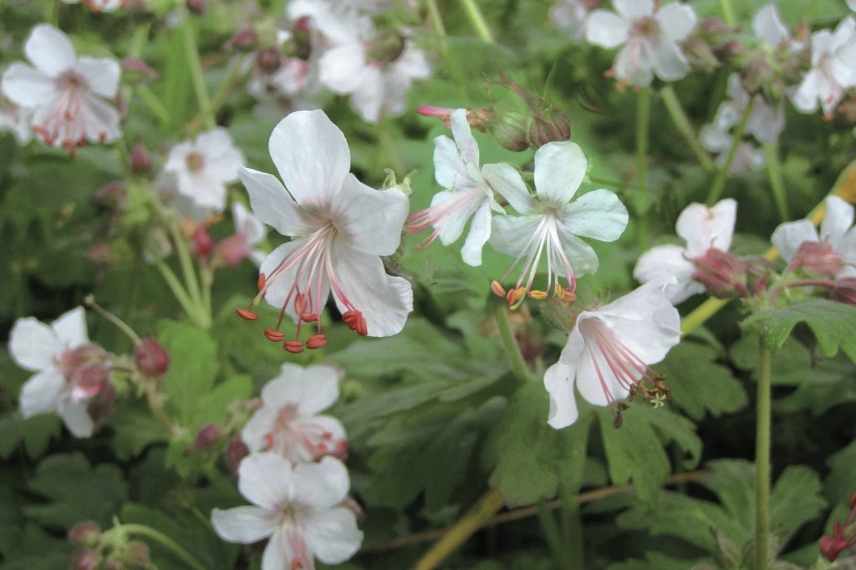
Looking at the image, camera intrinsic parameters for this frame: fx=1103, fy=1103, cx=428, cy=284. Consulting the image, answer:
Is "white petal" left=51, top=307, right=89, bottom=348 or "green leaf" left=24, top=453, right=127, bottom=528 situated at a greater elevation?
"white petal" left=51, top=307, right=89, bottom=348

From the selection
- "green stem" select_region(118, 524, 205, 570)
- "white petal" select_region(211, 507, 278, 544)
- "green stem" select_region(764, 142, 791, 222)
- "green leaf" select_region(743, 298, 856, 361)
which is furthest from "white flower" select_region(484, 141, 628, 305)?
"green stem" select_region(764, 142, 791, 222)

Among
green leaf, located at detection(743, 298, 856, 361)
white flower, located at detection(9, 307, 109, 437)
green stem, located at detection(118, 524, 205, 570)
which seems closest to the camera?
green leaf, located at detection(743, 298, 856, 361)

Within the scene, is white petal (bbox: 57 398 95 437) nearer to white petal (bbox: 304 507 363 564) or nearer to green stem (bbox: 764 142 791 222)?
white petal (bbox: 304 507 363 564)

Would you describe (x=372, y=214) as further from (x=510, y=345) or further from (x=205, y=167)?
(x=205, y=167)

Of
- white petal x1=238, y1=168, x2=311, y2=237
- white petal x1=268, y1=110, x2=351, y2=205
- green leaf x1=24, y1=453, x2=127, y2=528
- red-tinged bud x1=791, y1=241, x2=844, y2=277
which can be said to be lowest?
green leaf x1=24, y1=453, x2=127, y2=528

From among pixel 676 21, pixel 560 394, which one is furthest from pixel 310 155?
pixel 676 21

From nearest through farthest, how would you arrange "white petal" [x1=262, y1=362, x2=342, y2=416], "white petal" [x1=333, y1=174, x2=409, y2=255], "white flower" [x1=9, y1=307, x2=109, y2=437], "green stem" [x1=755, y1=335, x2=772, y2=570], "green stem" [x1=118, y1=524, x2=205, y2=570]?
"white petal" [x1=333, y1=174, x2=409, y2=255] < "green stem" [x1=755, y1=335, x2=772, y2=570] < "green stem" [x1=118, y1=524, x2=205, y2=570] < "white petal" [x1=262, y1=362, x2=342, y2=416] < "white flower" [x1=9, y1=307, x2=109, y2=437]
